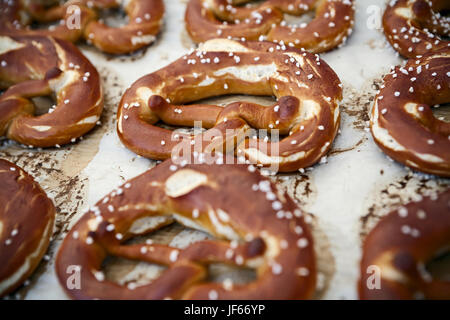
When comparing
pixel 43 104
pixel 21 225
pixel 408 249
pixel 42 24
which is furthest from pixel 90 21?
pixel 408 249

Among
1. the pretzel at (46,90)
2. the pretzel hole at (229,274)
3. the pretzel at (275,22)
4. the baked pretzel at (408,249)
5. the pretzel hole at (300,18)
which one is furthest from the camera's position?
the pretzel hole at (300,18)

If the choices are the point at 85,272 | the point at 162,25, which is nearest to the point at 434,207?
the point at 85,272

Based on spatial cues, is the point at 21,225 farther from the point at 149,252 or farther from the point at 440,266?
the point at 440,266

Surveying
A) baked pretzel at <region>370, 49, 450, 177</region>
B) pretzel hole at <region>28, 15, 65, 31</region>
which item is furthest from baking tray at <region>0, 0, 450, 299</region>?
pretzel hole at <region>28, 15, 65, 31</region>

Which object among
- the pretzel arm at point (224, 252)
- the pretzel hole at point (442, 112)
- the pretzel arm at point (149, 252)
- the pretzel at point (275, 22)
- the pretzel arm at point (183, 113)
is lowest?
the pretzel arm at point (149, 252)

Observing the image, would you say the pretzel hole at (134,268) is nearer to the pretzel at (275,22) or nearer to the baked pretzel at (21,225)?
the baked pretzel at (21,225)

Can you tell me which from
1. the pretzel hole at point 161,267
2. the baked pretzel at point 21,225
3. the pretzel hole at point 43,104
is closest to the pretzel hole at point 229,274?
the pretzel hole at point 161,267
